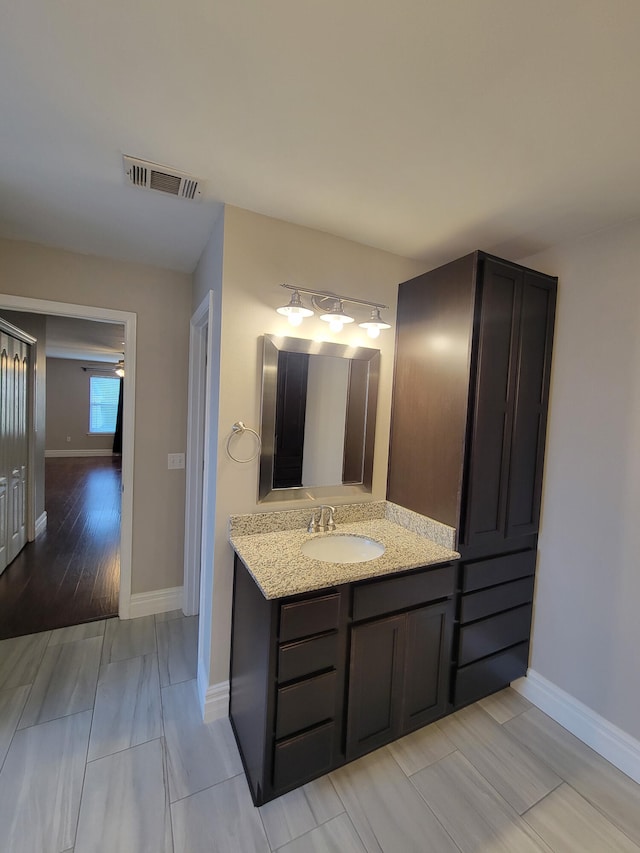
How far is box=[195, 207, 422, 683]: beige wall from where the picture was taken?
5.68 ft

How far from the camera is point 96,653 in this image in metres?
2.22

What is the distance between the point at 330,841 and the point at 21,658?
78.0 inches

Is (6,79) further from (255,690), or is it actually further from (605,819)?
(605,819)

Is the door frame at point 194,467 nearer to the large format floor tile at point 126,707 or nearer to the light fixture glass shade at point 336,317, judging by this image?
the large format floor tile at point 126,707

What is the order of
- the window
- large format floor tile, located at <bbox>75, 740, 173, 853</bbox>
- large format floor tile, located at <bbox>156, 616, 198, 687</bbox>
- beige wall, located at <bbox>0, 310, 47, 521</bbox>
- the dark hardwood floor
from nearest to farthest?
large format floor tile, located at <bbox>75, 740, 173, 853</bbox> → large format floor tile, located at <bbox>156, 616, 198, 687</bbox> → the dark hardwood floor → beige wall, located at <bbox>0, 310, 47, 521</bbox> → the window

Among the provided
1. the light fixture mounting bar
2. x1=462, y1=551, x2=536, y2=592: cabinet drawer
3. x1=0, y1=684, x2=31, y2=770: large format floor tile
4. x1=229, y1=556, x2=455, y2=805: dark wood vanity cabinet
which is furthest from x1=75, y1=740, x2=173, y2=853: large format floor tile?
the light fixture mounting bar

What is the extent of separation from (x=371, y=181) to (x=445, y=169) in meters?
0.29

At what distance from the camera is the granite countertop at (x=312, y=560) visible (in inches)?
54.4

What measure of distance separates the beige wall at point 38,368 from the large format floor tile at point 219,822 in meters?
3.45

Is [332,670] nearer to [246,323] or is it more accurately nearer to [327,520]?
[327,520]

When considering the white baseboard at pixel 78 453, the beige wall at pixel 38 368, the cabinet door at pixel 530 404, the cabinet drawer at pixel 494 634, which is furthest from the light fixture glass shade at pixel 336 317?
the white baseboard at pixel 78 453

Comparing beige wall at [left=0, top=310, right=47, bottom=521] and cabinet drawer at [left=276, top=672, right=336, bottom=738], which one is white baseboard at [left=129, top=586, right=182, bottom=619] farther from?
beige wall at [left=0, top=310, right=47, bottom=521]

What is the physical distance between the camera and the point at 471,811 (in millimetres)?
1419

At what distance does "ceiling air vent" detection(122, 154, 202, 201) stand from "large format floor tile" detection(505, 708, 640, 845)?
298 centimetres
